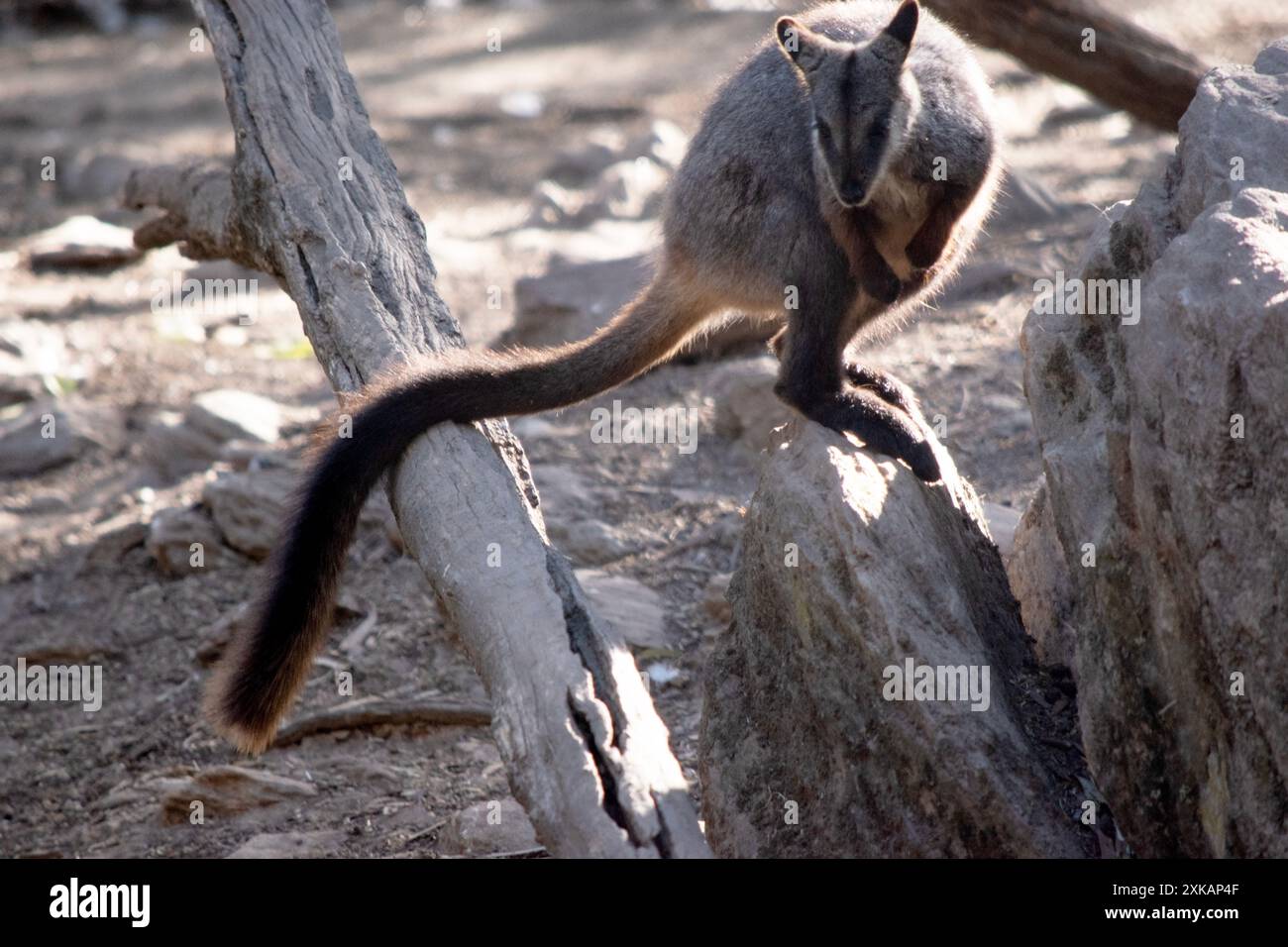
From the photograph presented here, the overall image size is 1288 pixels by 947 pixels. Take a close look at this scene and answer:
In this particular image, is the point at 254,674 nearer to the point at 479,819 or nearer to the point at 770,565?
the point at 479,819

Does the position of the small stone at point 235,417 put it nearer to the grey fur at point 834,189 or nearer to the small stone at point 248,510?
the small stone at point 248,510

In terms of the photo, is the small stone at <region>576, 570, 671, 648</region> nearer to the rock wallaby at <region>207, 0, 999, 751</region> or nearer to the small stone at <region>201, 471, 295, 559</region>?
the rock wallaby at <region>207, 0, 999, 751</region>

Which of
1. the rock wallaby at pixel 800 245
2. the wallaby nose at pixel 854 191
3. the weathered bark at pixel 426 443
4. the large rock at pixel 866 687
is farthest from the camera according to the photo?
the wallaby nose at pixel 854 191

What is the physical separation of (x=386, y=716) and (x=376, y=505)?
1.43 metres

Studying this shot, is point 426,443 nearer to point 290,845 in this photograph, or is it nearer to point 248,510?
point 290,845

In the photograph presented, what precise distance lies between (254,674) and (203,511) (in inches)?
128

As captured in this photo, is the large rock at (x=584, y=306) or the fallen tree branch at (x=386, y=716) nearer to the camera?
the fallen tree branch at (x=386, y=716)

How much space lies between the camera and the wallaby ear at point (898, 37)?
4449mm

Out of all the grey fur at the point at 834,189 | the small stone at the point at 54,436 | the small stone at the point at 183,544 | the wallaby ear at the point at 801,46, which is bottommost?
the small stone at the point at 54,436

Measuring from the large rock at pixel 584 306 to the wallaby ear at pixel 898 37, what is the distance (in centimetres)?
299

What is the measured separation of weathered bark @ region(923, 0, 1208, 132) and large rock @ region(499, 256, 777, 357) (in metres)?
2.00

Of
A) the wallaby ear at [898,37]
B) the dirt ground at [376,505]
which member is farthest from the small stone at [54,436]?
the wallaby ear at [898,37]

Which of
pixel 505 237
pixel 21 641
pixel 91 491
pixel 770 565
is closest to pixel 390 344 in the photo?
pixel 770 565

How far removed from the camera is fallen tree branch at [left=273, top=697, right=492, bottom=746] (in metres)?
5.31
